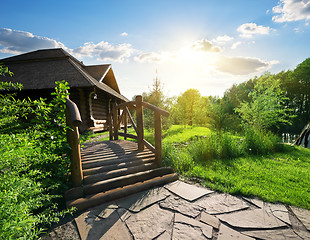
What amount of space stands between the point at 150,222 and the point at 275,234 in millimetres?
1618

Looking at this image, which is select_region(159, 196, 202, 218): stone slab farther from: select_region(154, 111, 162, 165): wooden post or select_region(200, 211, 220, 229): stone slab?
select_region(154, 111, 162, 165): wooden post

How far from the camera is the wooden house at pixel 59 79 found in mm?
8375

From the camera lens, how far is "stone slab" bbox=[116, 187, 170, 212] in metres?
2.45

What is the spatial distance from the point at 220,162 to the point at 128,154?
9.72 feet

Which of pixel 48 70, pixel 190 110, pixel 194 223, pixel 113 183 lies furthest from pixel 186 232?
pixel 190 110

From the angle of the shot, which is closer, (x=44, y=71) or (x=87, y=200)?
(x=87, y=200)

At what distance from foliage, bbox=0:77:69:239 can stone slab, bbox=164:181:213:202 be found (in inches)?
76.3

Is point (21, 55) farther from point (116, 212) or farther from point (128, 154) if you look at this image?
point (116, 212)

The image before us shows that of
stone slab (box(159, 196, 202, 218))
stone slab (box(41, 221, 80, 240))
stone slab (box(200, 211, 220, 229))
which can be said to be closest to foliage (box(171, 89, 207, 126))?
stone slab (box(159, 196, 202, 218))

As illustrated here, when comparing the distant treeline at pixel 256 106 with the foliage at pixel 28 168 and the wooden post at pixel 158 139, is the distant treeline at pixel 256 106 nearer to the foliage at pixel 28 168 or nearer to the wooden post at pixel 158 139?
the wooden post at pixel 158 139

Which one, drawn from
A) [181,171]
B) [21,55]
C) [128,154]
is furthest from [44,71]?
[181,171]

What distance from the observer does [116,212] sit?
231 centimetres

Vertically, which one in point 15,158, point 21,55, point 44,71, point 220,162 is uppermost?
point 21,55

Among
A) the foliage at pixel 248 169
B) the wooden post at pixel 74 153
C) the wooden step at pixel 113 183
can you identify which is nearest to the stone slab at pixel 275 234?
the foliage at pixel 248 169
